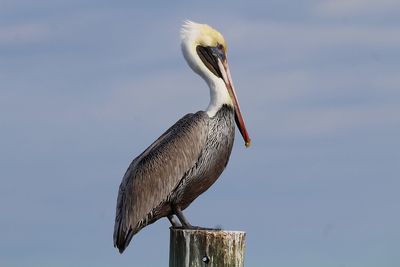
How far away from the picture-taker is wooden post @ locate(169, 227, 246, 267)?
654cm

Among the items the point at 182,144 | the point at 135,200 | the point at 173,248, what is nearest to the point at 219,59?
the point at 182,144

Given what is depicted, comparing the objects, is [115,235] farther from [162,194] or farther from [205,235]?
[205,235]

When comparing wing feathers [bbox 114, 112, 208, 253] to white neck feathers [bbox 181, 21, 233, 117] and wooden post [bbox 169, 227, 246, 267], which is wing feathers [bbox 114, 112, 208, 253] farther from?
wooden post [bbox 169, 227, 246, 267]

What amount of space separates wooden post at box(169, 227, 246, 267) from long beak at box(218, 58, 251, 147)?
2.84 m

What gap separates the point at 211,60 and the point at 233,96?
0.46m

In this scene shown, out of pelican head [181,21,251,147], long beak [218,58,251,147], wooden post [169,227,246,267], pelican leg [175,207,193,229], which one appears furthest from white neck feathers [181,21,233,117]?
wooden post [169,227,246,267]

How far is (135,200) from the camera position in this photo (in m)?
8.90

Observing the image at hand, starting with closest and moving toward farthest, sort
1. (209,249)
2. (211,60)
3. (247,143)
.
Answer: (209,249)
(247,143)
(211,60)

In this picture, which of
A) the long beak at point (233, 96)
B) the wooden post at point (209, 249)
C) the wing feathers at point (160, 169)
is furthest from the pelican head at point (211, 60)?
the wooden post at point (209, 249)

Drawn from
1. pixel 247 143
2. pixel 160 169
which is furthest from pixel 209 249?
pixel 247 143

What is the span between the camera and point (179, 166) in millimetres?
9125

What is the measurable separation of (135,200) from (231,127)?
4.05ft

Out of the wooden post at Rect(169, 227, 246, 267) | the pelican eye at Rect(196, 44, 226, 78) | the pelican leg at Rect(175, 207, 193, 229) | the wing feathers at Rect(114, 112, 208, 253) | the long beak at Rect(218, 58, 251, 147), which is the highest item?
the pelican eye at Rect(196, 44, 226, 78)

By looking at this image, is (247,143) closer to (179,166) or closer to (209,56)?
(179,166)
